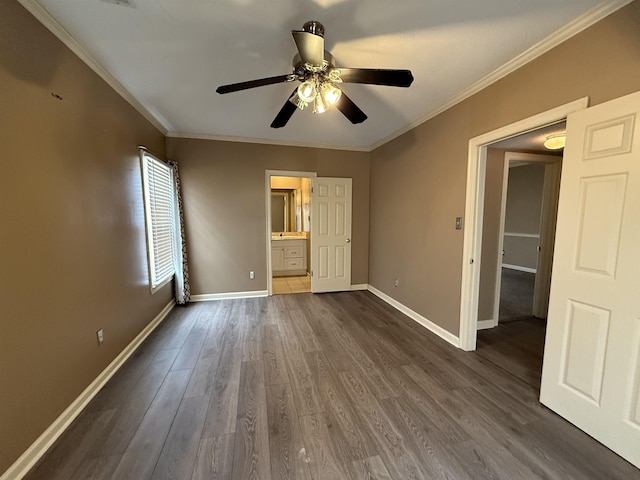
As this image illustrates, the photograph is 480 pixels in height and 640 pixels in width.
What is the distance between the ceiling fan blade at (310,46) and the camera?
1359mm

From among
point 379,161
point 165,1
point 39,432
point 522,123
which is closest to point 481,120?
point 522,123

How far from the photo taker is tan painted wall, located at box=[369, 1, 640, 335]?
1545mm

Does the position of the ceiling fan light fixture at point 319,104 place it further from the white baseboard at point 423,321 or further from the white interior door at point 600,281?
the white baseboard at point 423,321

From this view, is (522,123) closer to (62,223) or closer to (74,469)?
(62,223)

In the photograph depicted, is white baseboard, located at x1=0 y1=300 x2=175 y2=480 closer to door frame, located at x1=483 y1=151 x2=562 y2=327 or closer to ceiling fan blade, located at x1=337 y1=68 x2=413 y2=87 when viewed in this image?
ceiling fan blade, located at x1=337 y1=68 x2=413 y2=87

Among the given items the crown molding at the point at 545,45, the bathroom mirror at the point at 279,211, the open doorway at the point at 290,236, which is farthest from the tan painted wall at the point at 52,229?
the bathroom mirror at the point at 279,211

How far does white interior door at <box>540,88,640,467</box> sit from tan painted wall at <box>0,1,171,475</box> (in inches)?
130

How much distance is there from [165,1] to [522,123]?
102 inches

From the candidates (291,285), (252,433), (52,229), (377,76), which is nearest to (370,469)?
(252,433)

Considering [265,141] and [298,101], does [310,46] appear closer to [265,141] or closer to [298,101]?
[298,101]

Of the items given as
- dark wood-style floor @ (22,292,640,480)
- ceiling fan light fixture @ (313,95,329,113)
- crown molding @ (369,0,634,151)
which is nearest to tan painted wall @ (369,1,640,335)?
crown molding @ (369,0,634,151)

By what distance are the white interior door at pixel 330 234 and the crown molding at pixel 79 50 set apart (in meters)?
2.58

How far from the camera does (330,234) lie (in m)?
4.68

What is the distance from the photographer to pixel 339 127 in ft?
Answer: 11.8
